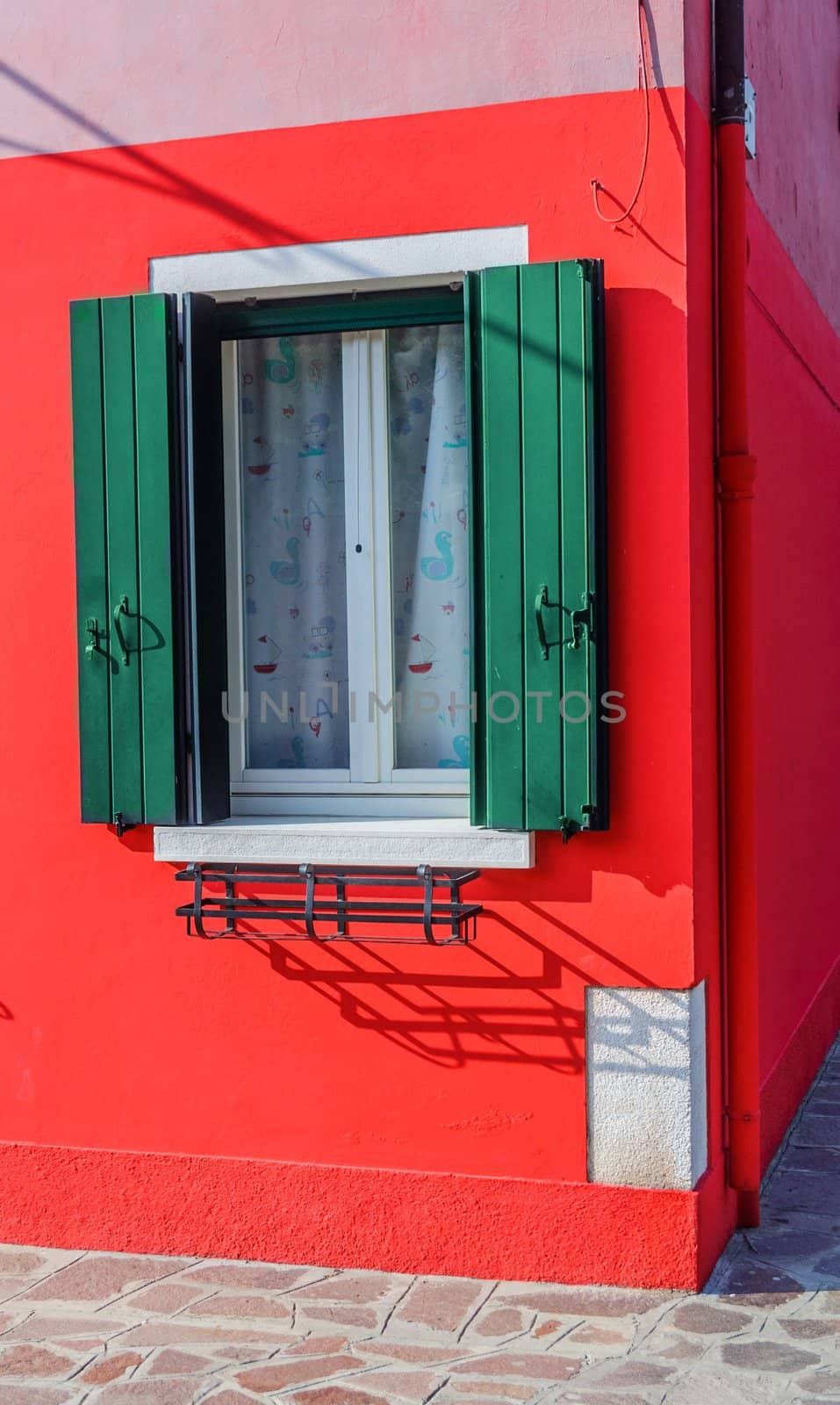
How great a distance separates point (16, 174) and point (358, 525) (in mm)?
1529

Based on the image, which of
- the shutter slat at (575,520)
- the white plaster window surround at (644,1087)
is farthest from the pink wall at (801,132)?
the white plaster window surround at (644,1087)

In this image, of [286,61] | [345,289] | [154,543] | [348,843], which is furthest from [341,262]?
[348,843]

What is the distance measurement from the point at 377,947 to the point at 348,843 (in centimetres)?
32

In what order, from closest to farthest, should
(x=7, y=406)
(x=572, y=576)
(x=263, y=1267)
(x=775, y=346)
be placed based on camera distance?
(x=572, y=576), (x=263, y=1267), (x=7, y=406), (x=775, y=346)

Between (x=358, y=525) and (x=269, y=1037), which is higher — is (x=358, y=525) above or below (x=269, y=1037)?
above

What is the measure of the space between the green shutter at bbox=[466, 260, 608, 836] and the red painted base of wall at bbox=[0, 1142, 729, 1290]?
1.07 m

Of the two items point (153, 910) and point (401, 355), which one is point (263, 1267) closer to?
point (153, 910)

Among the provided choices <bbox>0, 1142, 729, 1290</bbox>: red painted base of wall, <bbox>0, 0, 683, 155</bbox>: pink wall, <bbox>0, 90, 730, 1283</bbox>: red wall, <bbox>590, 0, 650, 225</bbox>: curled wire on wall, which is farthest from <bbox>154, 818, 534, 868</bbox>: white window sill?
<bbox>0, 0, 683, 155</bbox>: pink wall

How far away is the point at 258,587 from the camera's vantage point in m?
4.83

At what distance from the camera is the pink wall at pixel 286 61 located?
4.25 m

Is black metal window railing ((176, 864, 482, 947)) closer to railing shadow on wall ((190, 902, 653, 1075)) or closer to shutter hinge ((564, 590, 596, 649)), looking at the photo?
railing shadow on wall ((190, 902, 653, 1075))

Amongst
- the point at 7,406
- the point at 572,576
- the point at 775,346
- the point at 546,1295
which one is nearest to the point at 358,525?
the point at 572,576

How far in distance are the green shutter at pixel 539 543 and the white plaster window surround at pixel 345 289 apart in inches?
4.3

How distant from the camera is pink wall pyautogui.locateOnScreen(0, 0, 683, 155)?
425 cm
